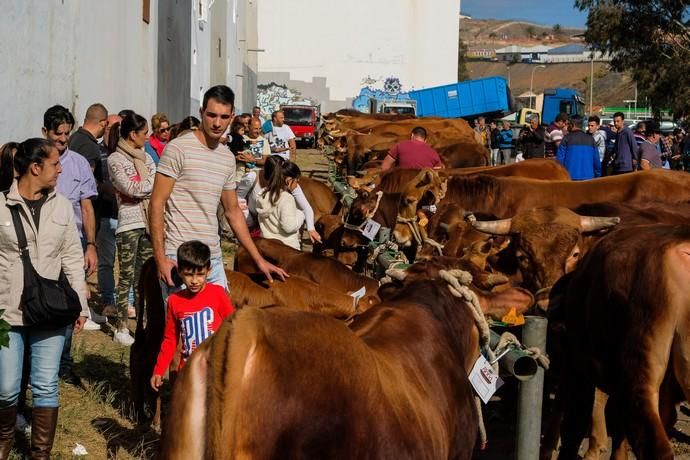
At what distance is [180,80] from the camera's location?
24.1 meters

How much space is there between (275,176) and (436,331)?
15.6 ft

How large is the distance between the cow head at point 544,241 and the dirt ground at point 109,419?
4.01 ft

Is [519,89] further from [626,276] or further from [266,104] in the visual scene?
[626,276]

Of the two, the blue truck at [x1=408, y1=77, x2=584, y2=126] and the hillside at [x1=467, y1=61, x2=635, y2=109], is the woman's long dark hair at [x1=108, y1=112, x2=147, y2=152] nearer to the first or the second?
the blue truck at [x1=408, y1=77, x2=584, y2=126]

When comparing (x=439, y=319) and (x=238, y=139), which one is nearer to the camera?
(x=439, y=319)

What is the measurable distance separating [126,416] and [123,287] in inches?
94.9

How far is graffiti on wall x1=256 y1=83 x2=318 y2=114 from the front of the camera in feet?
203

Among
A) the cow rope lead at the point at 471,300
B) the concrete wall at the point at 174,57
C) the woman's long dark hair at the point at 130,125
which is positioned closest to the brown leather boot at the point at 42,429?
the cow rope lead at the point at 471,300

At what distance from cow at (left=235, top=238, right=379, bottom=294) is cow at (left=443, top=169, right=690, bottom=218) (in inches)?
126

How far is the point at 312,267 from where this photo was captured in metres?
8.15

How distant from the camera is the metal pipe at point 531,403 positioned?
526cm

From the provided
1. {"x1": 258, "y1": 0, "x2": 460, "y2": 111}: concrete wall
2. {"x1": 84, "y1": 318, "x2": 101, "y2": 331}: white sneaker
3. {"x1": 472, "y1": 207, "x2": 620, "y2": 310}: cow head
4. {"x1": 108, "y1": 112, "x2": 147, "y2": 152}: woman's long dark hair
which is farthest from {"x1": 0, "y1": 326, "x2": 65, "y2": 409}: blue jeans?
{"x1": 258, "y1": 0, "x2": 460, "y2": 111}: concrete wall

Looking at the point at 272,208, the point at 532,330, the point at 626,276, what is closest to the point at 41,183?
the point at 532,330

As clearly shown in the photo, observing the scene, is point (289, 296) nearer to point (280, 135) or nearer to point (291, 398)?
point (291, 398)
